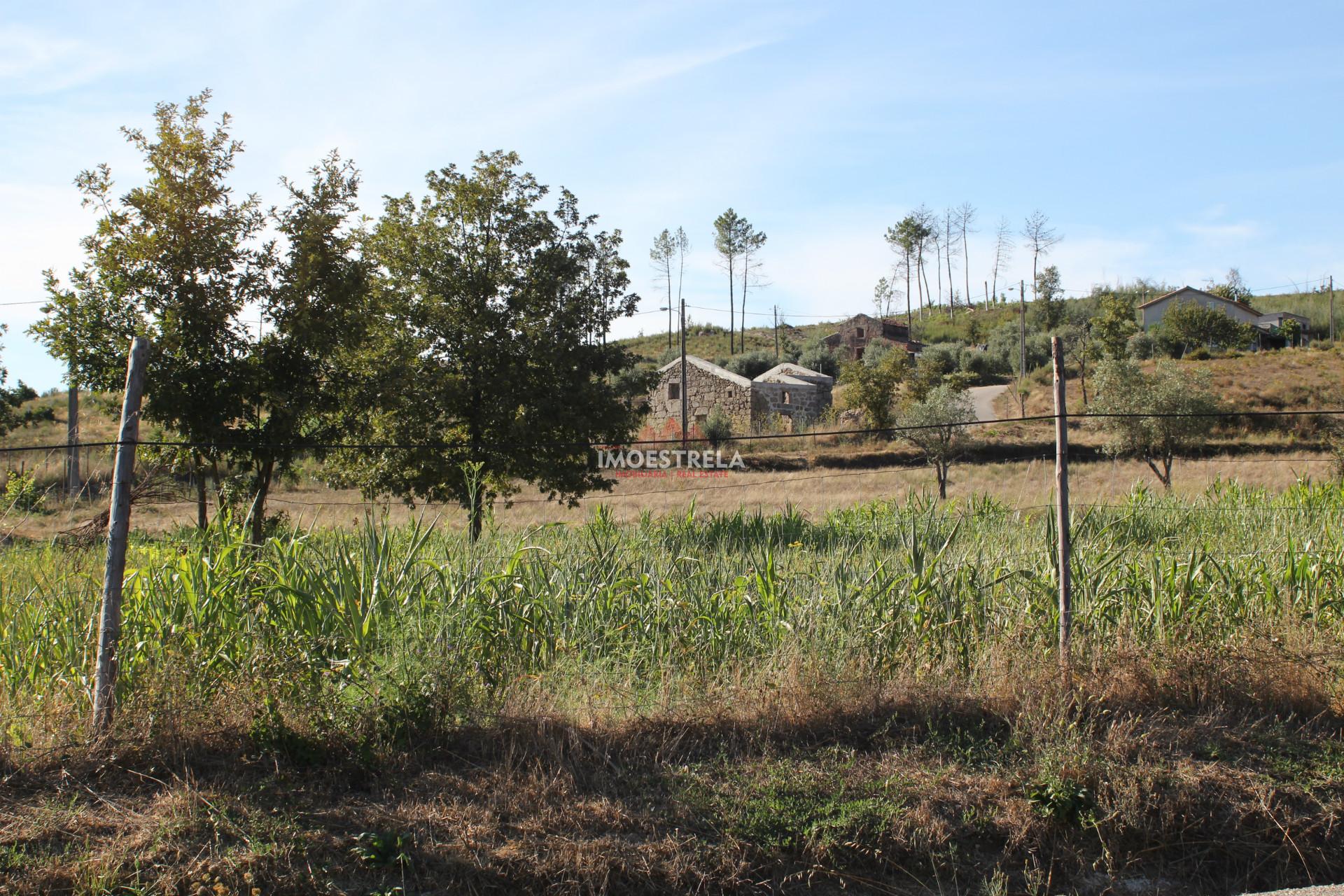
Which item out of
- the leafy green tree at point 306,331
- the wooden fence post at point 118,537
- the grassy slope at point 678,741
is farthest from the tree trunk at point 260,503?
the wooden fence post at point 118,537

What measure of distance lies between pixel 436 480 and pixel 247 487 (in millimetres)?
4503

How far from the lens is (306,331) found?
918cm

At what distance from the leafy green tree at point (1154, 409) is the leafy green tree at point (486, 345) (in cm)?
1819

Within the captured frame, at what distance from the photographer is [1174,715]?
4734 millimetres

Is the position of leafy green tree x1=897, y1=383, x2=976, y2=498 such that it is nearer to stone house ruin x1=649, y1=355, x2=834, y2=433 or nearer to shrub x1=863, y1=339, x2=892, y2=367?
stone house ruin x1=649, y1=355, x2=834, y2=433

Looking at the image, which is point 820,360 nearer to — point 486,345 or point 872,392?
point 872,392

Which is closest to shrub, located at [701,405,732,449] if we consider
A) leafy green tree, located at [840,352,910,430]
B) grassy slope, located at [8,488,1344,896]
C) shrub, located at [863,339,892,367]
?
leafy green tree, located at [840,352,910,430]

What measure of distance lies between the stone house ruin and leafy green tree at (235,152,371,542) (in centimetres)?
3398

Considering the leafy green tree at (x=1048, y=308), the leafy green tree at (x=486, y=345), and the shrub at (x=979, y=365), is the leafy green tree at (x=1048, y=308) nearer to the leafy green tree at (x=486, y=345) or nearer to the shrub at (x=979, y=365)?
the shrub at (x=979, y=365)

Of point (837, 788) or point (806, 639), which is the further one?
point (806, 639)

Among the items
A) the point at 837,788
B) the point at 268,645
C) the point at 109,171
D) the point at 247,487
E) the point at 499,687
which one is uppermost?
the point at 109,171

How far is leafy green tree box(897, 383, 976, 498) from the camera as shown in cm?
2877

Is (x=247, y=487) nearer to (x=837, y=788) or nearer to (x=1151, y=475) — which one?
(x=837, y=788)

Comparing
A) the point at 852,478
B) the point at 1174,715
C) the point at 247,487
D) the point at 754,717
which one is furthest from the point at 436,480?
the point at 852,478
